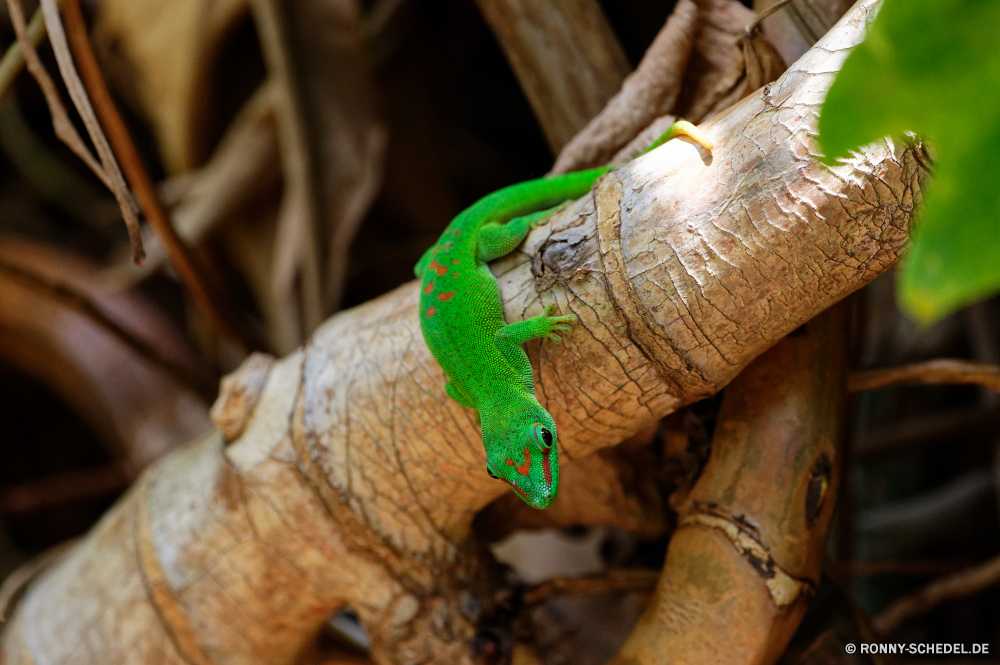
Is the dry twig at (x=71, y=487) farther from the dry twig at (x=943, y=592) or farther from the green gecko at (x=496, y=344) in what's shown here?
the dry twig at (x=943, y=592)

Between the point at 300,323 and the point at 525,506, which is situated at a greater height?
the point at 300,323

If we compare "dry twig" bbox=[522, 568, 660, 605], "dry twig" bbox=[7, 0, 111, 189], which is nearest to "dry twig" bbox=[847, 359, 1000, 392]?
"dry twig" bbox=[522, 568, 660, 605]

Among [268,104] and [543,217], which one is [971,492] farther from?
[268,104]

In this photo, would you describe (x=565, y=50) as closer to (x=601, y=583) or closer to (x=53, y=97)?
(x=53, y=97)

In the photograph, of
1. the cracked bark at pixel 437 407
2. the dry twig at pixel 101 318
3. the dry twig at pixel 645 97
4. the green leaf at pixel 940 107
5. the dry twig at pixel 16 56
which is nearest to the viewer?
the green leaf at pixel 940 107

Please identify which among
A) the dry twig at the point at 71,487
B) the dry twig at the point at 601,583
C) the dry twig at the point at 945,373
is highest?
the dry twig at the point at 71,487

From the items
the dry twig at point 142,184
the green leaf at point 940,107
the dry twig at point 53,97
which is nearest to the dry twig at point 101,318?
the dry twig at point 142,184

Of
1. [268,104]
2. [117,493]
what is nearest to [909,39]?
[268,104]
